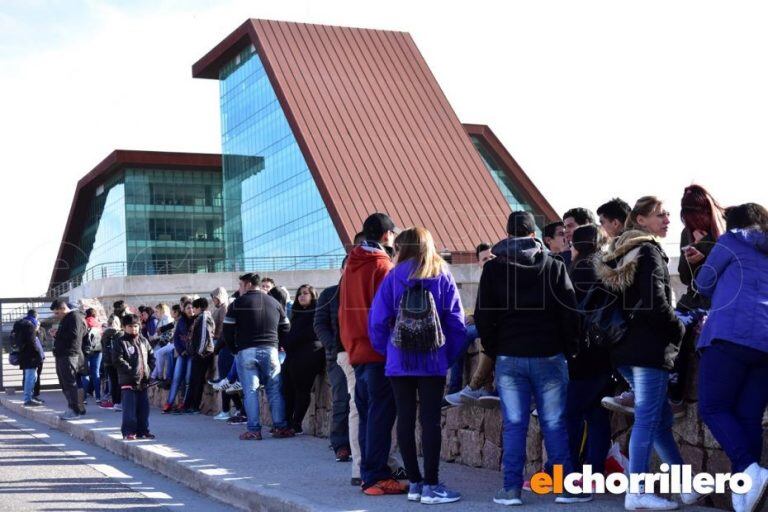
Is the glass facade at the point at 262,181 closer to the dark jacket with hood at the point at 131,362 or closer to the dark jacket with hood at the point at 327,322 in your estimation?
the dark jacket with hood at the point at 131,362

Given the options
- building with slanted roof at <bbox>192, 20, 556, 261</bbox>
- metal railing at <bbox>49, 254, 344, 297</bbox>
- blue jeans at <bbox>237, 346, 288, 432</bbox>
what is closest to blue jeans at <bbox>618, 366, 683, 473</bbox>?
blue jeans at <bbox>237, 346, 288, 432</bbox>

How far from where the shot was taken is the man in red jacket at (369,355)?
852 cm

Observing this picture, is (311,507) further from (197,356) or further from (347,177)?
(347,177)

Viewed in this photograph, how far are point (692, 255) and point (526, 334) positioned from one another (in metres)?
1.17

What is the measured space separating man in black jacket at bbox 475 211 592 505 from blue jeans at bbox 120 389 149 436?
6.69 metres

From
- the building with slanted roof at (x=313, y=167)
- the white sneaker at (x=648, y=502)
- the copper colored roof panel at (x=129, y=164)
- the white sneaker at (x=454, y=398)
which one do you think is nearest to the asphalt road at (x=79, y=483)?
the white sneaker at (x=454, y=398)

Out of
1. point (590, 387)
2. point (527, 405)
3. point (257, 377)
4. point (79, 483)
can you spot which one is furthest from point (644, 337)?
point (257, 377)

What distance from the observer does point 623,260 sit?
23.6 feet

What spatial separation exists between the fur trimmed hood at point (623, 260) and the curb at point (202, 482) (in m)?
2.41

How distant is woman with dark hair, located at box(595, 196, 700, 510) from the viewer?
7.03 meters

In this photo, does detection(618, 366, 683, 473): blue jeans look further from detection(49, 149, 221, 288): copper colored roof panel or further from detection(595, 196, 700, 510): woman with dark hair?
detection(49, 149, 221, 288): copper colored roof panel

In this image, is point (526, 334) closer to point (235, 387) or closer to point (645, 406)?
point (645, 406)

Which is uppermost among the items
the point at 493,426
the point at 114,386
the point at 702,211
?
the point at 702,211

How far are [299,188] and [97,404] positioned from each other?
46.2m
